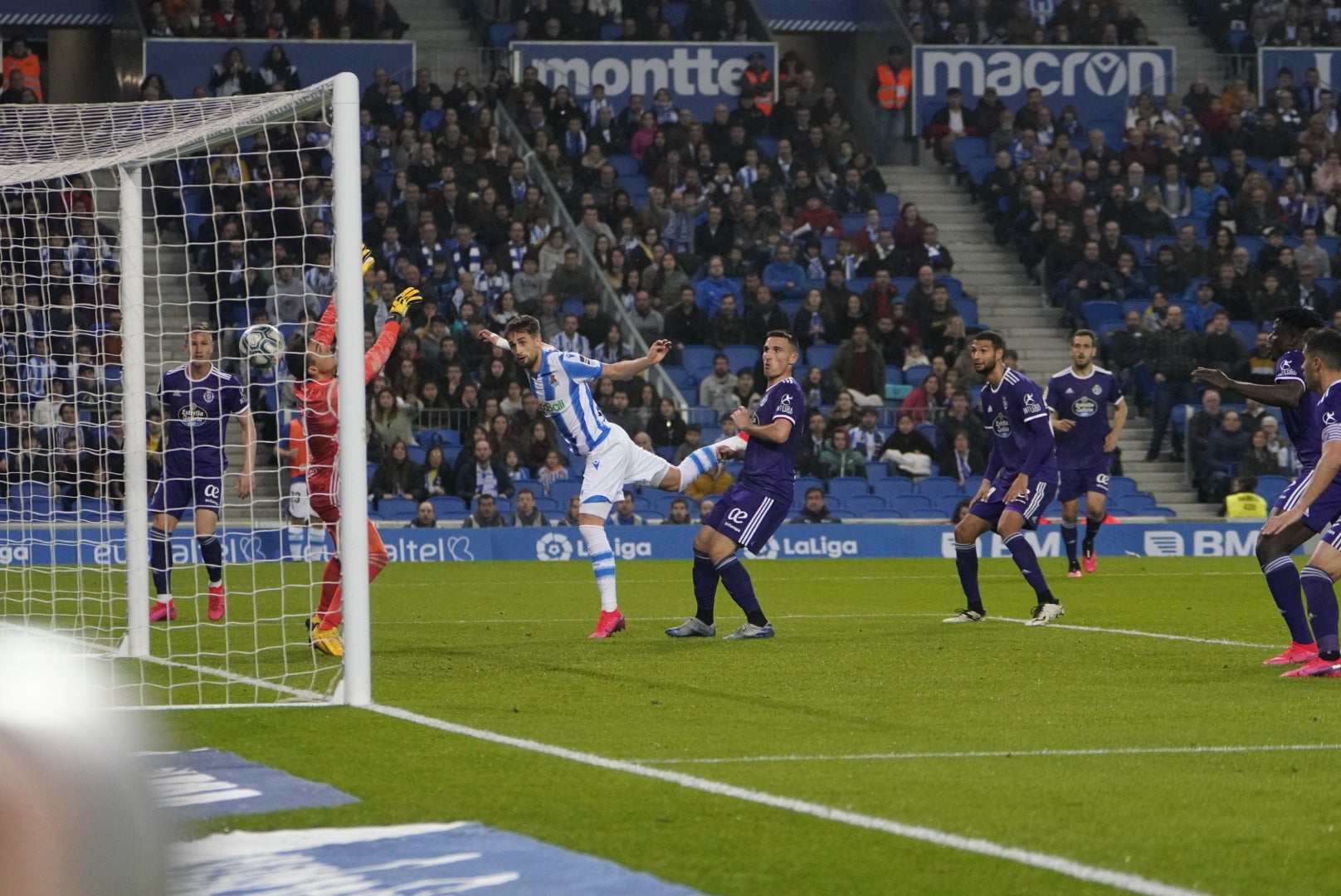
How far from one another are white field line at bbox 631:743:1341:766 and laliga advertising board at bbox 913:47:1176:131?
25180mm

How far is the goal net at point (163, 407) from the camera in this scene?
8.91m

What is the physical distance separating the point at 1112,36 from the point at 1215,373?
23306mm

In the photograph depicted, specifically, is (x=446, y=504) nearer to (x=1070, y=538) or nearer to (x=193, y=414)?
(x=1070, y=538)

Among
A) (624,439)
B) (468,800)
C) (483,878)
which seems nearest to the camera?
(483,878)

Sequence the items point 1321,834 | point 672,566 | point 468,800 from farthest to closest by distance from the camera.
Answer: point 672,566, point 468,800, point 1321,834

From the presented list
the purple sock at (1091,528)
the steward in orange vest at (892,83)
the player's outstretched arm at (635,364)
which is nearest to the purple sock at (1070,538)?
the purple sock at (1091,528)

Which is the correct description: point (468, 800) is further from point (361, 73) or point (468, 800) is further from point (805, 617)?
point (361, 73)

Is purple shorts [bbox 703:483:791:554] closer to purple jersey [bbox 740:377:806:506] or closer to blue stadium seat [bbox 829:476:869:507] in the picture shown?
purple jersey [bbox 740:377:806:506]

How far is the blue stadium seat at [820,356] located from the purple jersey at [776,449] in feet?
42.6

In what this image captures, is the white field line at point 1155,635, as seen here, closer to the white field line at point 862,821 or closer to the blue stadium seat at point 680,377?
the white field line at point 862,821

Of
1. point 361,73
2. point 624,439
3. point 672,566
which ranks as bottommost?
point 672,566

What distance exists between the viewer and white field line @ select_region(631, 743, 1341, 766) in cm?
685

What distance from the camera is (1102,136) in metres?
30.1

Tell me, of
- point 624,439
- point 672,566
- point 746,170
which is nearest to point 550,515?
point 672,566
